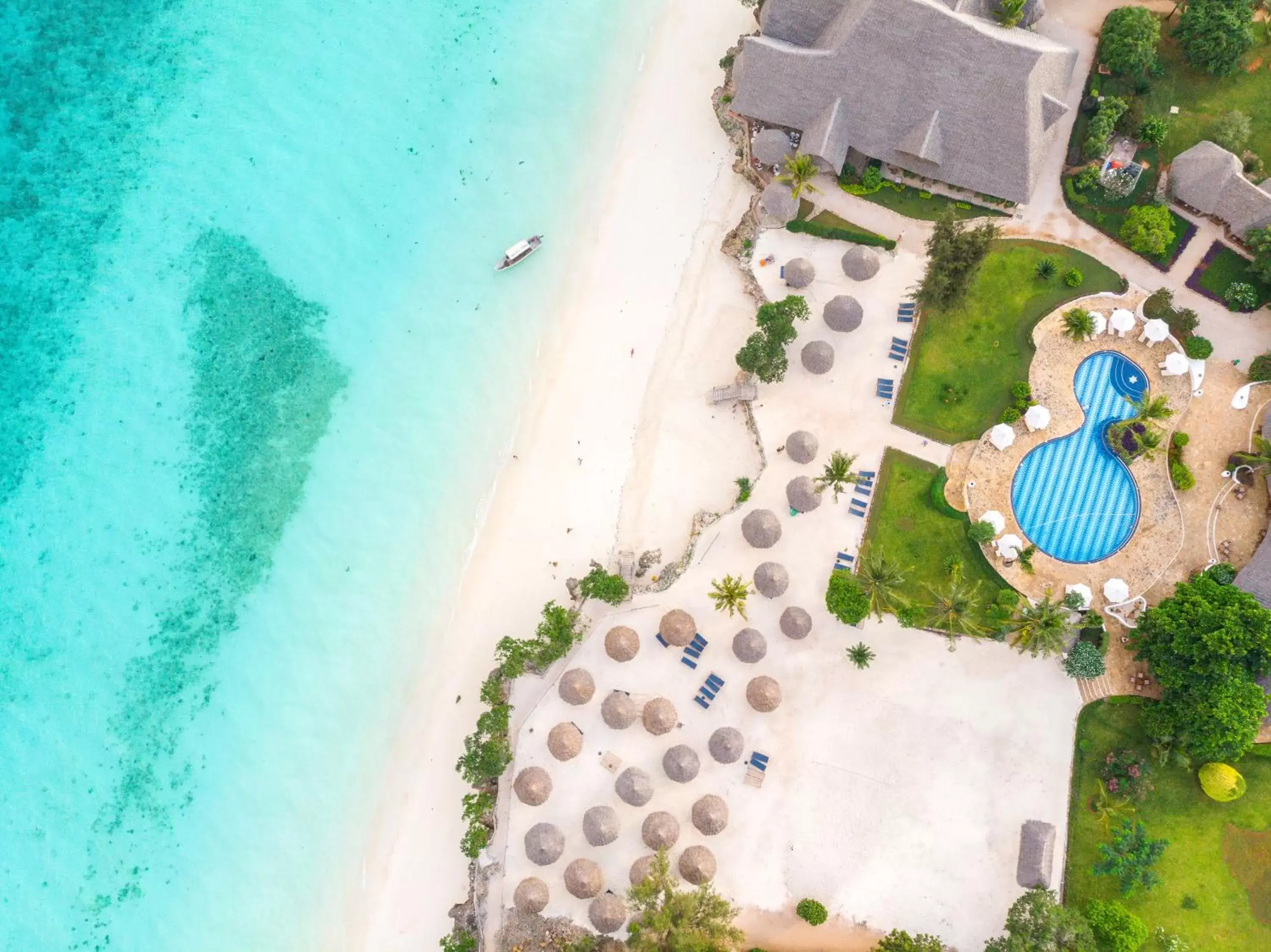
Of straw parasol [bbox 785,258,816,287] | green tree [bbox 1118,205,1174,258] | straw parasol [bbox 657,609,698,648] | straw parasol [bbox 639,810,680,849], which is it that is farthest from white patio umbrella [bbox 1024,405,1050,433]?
straw parasol [bbox 639,810,680,849]

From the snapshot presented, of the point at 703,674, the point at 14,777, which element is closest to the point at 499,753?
the point at 703,674

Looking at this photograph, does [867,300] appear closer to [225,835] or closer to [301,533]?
[301,533]

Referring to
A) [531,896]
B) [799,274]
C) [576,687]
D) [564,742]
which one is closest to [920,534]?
[799,274]

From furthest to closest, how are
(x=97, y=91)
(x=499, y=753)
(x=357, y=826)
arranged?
(x=97, y=91) < (x=357, y=826) < (x=499, y=753)

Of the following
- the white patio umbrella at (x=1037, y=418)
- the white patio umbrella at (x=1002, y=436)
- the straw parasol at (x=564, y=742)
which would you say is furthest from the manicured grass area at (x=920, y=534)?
the straw parasol at (x=564, y=742)

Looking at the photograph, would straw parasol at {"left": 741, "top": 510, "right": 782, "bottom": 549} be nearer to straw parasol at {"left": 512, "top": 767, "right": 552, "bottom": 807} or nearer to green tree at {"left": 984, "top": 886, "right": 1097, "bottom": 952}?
straw parasol at {"left": 512, "top": 767, "right": 552, "bottom": 807}

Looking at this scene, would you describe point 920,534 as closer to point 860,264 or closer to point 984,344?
point 984,344
